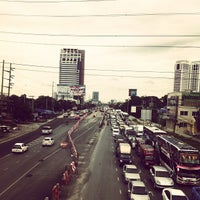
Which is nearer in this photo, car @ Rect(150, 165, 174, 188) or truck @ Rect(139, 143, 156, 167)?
car @ Rect(150, 165, 174, 188)

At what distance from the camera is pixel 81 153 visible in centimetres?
4566

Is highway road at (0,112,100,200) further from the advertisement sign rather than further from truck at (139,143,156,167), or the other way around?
the advertisement sign

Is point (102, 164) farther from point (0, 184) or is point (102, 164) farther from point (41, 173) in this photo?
point (0, 184)

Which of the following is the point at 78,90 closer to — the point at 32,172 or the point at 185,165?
the point at 32,172

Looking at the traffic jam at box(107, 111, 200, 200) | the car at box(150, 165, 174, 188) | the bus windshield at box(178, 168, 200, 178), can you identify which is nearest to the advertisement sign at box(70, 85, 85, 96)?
the traffic jam at box(107, 111, 200, 200)

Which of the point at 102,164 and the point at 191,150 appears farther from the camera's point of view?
the point at 102,164

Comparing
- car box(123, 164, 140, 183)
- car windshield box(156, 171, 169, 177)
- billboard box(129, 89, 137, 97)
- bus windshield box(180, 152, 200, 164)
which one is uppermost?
billboard box(129, 89, 137, 97)

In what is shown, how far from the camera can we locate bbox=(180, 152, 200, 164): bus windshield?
31.2m

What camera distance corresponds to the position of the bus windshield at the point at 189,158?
31.2 m

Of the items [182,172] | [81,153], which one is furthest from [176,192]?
[81,153]

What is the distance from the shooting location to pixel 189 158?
103 feet

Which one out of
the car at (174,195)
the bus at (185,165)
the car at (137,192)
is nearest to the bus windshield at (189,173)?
the bus at (185,165)

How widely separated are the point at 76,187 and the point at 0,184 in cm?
704

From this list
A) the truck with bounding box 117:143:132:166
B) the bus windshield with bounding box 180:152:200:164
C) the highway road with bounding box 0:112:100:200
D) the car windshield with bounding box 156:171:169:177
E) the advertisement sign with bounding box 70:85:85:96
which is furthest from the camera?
the advertisement sign with bounding box 70:85:85:96
